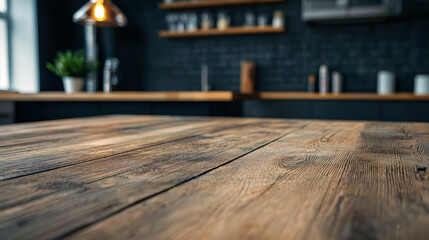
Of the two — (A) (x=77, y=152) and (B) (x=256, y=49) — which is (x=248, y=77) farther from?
(A) (x=77, y=152)

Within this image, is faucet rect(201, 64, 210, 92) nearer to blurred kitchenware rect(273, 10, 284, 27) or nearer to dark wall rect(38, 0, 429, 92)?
dark wall rect(38, 0, 429, 92)

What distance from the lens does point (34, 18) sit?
4.21m

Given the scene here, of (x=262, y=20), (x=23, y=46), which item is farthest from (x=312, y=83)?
(x=23, y=46)

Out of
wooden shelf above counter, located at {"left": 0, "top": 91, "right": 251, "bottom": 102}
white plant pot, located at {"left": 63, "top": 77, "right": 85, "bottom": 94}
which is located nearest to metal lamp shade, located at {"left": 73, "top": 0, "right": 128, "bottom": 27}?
wooden shelf above counter, located at {"left": 0, "top": 91, "right": 251, "bottom": 102}

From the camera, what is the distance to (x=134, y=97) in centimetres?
284

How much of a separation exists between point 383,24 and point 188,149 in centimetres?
338

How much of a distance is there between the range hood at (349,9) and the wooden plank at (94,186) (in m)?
2.90

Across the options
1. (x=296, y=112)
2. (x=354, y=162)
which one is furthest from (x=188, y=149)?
(x=296, y=112)

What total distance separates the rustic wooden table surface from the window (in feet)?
12.4

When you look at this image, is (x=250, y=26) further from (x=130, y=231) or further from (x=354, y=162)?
(x=130, y=231)

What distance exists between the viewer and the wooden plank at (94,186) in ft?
1.18

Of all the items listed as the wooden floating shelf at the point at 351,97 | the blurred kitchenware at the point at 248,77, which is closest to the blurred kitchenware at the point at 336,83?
the wooden floating shelf at the point at 351,97

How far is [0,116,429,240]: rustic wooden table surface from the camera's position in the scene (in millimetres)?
343

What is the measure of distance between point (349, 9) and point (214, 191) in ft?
10.6
